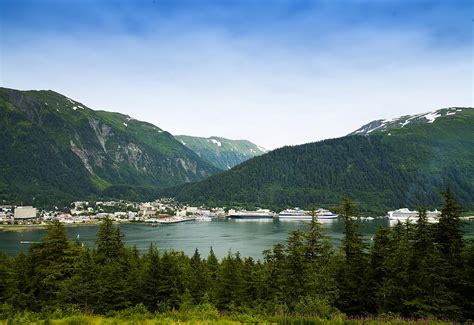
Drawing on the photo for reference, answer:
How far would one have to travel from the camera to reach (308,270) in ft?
54.9

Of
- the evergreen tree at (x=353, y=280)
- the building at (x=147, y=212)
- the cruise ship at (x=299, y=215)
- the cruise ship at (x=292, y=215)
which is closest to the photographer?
the evergreen tree at (x=353, y=280)

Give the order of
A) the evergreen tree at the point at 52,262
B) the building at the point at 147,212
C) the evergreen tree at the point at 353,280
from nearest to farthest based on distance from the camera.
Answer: the evergreen tree at the point at 353,280, the evergreen tree at the point at 52,262, the building at the point at 147,212

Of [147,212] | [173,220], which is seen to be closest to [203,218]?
[173,220]

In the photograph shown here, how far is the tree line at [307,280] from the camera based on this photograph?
1338 cm

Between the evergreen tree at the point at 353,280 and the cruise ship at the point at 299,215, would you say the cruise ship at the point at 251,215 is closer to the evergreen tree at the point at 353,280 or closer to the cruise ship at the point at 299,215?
the cruise ship at the point at 299,215

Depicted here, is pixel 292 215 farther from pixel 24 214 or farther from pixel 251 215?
pixel 24 214

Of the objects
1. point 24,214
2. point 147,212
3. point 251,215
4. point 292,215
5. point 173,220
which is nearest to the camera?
point 24,214

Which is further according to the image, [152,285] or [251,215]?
[251,215]

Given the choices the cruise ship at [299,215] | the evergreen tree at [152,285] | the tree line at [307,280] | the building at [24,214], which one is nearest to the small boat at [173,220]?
the cruise ship at [299,215]

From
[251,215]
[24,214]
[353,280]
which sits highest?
[24,214]

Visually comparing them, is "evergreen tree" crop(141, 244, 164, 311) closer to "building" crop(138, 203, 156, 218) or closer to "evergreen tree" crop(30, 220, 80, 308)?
"evergreen tree" crop(30, 220, 80, 308)

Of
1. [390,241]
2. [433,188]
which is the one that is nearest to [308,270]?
[390,241]

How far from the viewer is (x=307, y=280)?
16.0 meters

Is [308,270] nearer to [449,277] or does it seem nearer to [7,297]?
[449,277]
